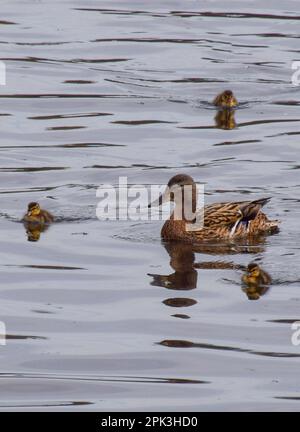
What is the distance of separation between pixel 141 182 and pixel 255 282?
156 inches

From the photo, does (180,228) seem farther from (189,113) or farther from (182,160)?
(189,113)

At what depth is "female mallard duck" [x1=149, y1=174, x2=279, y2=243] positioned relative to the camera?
14555 millimetres

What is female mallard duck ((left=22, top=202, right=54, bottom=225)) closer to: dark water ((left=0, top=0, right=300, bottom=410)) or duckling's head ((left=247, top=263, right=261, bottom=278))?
dark water ((left=0, top=0, right=300, bottom=410))

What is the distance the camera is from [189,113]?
19516 mm

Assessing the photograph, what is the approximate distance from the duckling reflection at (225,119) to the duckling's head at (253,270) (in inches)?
252

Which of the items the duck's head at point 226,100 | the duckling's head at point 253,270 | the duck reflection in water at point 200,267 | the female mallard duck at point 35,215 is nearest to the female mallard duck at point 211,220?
the duck reflection in water at point 200,267

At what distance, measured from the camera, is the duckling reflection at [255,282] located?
486 inches

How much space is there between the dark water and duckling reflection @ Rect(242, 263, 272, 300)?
83mm

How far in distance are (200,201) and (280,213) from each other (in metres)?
0.86

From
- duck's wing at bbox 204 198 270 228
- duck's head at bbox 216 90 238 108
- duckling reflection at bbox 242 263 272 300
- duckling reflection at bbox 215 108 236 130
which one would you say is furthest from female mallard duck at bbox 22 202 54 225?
duck's head at bbox 216 90 238 108

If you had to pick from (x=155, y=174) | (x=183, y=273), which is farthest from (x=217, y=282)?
(x=155, y=174)

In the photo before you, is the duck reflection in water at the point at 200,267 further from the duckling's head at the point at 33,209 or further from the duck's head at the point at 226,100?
the duck's head at the point at 226,100

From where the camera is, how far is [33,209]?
1444cm

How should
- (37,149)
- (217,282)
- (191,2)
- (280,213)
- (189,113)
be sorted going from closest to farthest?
(217,282), (280,213), (37,149), (189,113), (191,2)
